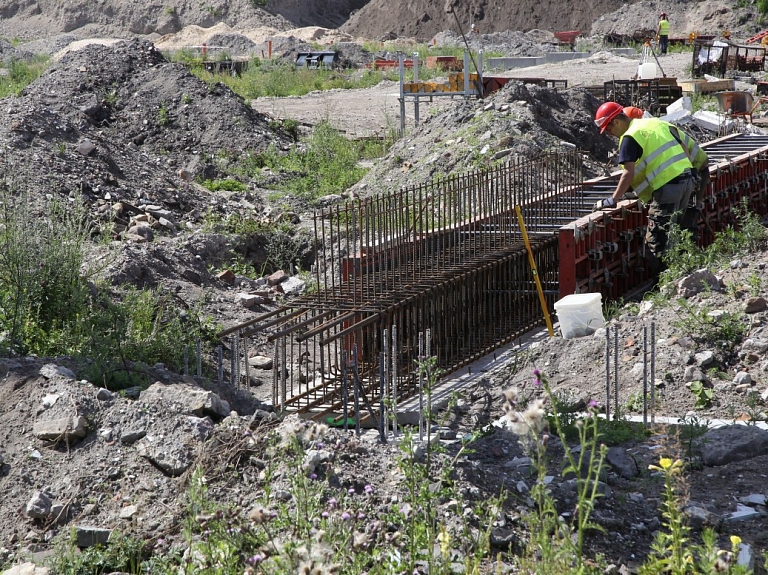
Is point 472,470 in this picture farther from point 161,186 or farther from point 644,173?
point 161,186

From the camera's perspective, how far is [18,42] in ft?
153

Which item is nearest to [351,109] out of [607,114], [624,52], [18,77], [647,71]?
[647,71]

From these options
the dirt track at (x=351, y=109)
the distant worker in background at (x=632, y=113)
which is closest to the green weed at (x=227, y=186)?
the dirt track at (x=351, y=109)

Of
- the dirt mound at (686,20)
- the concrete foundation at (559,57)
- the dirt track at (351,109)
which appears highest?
the dirt mound at (686,20)

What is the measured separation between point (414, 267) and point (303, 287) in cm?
267

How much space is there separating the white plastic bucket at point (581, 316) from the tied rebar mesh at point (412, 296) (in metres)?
0.86

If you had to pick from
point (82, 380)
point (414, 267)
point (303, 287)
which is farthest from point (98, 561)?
point (303, 287)

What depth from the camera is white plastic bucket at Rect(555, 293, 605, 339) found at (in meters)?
7.70

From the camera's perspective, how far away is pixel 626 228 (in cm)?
986

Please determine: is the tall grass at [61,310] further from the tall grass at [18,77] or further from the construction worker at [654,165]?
the tall grass at [18,77]

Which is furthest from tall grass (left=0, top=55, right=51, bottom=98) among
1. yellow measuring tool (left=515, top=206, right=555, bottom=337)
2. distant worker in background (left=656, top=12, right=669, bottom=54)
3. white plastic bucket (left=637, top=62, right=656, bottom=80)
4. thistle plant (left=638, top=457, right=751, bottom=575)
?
distant worker in background (left=656, top=12, right=669, bottom=54)

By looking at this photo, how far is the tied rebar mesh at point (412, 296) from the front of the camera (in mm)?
7078

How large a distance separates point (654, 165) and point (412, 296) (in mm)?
2938

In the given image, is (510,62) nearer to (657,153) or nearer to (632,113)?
(632,113)
